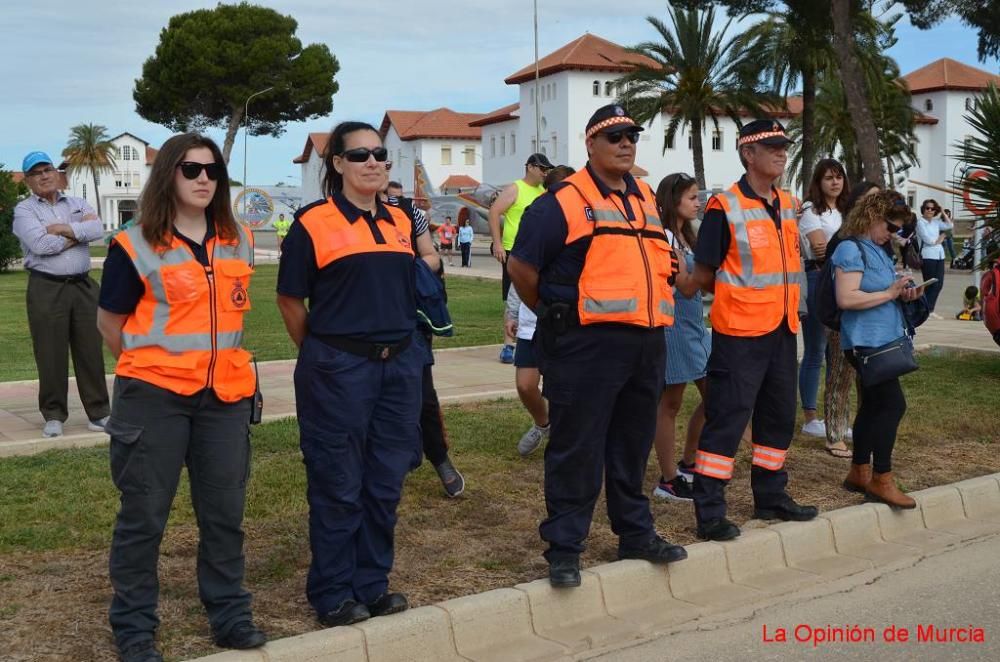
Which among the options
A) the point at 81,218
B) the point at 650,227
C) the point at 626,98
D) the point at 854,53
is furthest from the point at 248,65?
the point at 650,227

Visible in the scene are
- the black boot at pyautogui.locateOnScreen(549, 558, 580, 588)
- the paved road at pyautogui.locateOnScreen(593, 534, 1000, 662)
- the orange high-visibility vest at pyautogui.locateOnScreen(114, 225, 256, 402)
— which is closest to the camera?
the orange high-visibility vest at pyautogui.locateOnScreen(114, 225, 256, 402)

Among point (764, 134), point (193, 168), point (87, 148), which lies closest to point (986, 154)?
point (764, 134)

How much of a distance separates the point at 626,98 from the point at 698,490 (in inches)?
1953

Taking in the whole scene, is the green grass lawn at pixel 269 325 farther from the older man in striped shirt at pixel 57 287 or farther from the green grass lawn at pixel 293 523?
the green grass lawn at pixel 293 523

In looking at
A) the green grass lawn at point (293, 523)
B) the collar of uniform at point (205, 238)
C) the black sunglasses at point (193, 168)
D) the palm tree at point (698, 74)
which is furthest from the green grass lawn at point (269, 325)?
the palm tree at point (698, 74)

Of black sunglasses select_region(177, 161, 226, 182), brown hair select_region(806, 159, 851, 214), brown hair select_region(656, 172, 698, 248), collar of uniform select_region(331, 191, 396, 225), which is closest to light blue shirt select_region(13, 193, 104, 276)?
brown hair select_region(656, 172, 698, 248)

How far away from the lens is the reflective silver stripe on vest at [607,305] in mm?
4961

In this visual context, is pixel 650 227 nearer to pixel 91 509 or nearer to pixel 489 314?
pixel 91 509

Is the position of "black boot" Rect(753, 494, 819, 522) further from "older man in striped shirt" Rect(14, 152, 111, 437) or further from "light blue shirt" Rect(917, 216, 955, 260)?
"light blue shirt" Rect(917, 216, 955, 260)

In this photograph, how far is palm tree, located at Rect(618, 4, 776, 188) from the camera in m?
48.1

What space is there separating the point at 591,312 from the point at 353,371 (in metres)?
1.06

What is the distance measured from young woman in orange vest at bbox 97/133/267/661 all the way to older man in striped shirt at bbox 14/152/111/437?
398 cm

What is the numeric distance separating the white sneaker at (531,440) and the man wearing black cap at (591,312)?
2214mm

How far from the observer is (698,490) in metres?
5.84
